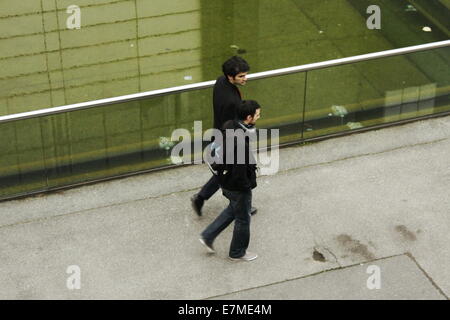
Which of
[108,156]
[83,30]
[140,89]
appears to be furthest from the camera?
[83,30]

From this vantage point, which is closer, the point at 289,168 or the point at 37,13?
the point at 289,168

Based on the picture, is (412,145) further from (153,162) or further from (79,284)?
(79,284)

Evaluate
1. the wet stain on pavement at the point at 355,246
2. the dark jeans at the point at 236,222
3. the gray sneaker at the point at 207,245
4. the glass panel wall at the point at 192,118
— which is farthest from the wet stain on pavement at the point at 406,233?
the gray sneaker at the point at 207,245

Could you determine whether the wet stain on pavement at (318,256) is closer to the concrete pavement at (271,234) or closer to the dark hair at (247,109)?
the concrete pavement at (271,234)

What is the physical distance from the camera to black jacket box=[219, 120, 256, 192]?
336 inches

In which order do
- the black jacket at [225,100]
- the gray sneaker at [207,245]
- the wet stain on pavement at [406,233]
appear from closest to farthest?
the black jacket at [225,100], the gray sneaker at [207,245], the wet stain on pavement at [406,233]

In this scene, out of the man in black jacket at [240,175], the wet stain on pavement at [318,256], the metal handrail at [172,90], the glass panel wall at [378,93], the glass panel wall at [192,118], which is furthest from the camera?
the glass panel wall at [378,93]

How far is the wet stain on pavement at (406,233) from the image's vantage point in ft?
31.6

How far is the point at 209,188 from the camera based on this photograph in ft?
31.8

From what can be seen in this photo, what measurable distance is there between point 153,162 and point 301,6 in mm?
5491

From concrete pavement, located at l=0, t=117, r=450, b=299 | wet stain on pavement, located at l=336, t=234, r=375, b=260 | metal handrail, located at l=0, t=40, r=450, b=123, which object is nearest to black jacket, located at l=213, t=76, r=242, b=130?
metal handrail, located at l=0, t=40, r=450, b=123
